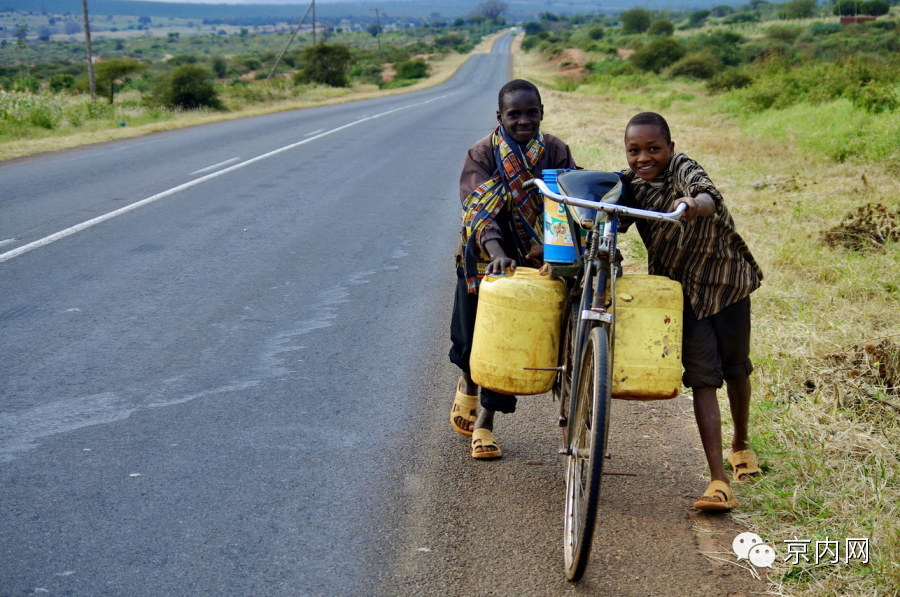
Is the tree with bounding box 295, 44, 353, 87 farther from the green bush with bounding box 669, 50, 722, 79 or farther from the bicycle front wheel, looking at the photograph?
the bicycle front wheel

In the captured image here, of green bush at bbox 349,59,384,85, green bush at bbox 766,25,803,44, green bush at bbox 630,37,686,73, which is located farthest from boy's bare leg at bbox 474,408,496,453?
green bush at bbox 349,59,384,85

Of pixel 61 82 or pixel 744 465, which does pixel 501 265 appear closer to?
pixel 744 465

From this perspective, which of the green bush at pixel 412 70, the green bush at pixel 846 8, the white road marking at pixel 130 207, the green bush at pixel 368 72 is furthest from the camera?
the green bush at pixel 846 8

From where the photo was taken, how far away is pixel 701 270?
353cm

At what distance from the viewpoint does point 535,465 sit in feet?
13.4

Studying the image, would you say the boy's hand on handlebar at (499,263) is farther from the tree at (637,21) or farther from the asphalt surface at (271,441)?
the tree at (637,21)

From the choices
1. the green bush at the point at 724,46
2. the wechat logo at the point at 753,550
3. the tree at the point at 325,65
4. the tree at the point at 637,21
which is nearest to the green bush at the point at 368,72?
the tree at the point at 325,65

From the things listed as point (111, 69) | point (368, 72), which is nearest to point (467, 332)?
point (111, 69)

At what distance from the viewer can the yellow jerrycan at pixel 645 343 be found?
3234 millimetres

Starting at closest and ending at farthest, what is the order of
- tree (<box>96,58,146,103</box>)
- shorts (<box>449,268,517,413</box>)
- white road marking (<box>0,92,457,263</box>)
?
shorts (<box>449,268,517,413</box>), white road marking (<box>0,92,457,263</box>), tree (<box>96,58,146,103</box>)

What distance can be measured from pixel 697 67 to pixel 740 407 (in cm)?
4149

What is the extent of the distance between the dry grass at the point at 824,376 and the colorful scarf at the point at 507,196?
141cm

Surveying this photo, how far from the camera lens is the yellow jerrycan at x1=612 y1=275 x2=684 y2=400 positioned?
10.6ft

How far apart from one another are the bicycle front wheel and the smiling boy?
1.84 feet
